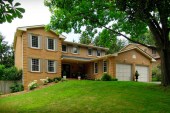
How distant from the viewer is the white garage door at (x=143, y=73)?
129ft

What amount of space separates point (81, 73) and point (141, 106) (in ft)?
89.7

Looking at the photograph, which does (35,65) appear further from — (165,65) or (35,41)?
(165,65)

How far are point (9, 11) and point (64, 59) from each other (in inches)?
1269

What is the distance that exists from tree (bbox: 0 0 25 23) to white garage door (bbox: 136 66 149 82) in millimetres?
35495

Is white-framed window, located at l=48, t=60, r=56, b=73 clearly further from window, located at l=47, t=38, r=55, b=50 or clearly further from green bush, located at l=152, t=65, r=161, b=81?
green bush, located at l=152, t=65, r=161, b=81

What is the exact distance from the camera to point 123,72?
36.9 metres

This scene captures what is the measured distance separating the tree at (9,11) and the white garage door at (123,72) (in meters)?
32.2

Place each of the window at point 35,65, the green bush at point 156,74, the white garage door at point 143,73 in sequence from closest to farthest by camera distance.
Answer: the window at point 35,65
the white garage door at point 143,73
the green bush at point 156,74

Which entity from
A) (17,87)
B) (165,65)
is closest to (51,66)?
(17,87)

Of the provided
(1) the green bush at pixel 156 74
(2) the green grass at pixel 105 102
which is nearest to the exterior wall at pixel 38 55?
(2) the green grass at pixel 105 102

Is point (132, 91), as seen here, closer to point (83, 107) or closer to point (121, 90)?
point (121, 90)

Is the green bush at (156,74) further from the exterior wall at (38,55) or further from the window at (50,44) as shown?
the window at (50,44)

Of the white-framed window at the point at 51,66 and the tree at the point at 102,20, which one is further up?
the tree at the point at 102,20

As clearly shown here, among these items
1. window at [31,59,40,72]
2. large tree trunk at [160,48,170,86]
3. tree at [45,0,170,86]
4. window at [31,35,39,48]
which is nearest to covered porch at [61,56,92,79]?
window at [31,59,40,72]
